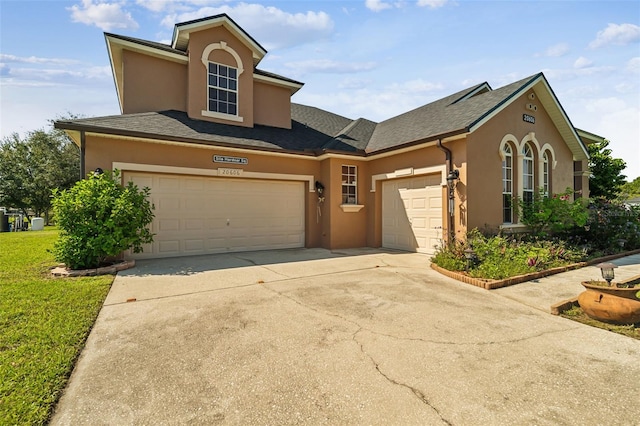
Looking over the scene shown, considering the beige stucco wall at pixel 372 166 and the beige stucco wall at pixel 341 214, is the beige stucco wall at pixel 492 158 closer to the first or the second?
the beige stucco wall at pixel 372 166

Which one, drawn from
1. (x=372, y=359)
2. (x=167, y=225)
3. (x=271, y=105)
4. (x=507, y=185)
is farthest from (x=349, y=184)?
(x=372, y=359)

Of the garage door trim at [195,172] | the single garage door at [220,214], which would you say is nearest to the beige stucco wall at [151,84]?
the garage door trim at [195,172]

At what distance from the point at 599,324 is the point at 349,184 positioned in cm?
818

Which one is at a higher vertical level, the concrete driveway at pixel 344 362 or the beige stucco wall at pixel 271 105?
the beige stucco wall at pixel 271 105

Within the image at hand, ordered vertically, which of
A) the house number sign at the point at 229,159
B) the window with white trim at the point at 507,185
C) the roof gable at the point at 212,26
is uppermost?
the roof gable at the point at 212,26

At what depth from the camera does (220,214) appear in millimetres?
10000

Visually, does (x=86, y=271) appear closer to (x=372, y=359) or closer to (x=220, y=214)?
(x=220, y=214)

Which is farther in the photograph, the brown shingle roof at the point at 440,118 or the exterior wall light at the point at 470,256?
the brown shingle roof at the point at 440,118

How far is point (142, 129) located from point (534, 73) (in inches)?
477

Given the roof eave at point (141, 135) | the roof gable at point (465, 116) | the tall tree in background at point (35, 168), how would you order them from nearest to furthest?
the roof eave at point (141, 135)
the roof gable at point (465, 116)
the tall tree in background at point (35, 168)

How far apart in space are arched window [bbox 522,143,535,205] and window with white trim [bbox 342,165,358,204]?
559cm

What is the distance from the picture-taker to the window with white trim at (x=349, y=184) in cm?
1135

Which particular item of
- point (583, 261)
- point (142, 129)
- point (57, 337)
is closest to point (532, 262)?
point (583, 261)

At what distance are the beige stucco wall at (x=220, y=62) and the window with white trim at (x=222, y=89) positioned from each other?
0.50 feet
